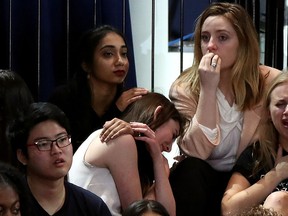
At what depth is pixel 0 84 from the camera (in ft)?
7.32

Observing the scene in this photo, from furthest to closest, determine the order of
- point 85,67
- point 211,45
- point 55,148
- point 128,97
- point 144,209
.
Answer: point 85,67, point 128,97, point 211,45, point 55,148, point 144,209

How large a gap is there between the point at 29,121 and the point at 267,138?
32.7 inches

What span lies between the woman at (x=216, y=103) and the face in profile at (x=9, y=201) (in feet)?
2.32

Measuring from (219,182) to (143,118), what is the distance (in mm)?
360

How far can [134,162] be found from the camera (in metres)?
2.17

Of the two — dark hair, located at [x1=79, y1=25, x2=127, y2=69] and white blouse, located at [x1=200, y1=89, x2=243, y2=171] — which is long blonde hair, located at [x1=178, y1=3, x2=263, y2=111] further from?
dark hair, located at [x1=79, y1=25, x2=127, y2=69]

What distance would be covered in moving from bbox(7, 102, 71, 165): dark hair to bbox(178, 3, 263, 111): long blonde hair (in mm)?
670

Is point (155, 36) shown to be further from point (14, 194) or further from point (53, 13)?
point (14, 194)

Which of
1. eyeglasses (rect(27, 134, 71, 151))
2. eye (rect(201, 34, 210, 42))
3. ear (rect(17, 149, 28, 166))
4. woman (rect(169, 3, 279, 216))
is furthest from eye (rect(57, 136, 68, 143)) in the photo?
eye (rect(201, 34, 210, 42))

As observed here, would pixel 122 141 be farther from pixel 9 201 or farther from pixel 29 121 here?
pixel 9 201

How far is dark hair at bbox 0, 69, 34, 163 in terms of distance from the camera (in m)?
2.10

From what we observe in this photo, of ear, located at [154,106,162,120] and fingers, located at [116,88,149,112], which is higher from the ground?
ear, located at [154,106,162,120]

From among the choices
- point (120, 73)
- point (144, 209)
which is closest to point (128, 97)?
point (120, 73)

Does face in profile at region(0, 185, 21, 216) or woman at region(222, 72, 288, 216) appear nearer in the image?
face in profile at region(0, 185, 21, 216)
